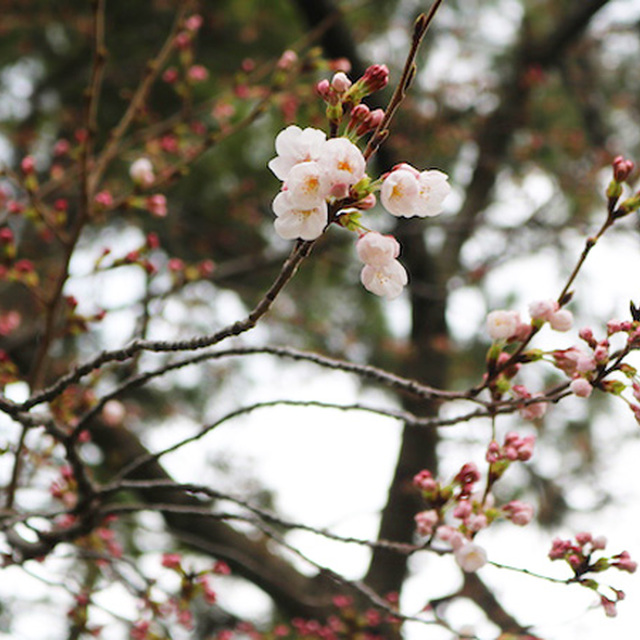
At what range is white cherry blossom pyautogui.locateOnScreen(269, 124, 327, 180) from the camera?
0.68m

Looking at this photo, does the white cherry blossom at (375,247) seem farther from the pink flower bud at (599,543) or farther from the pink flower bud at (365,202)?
the pink flower bud at (599,543)

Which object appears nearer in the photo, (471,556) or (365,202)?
(365,202)

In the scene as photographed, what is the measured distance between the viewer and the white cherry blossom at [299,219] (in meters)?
0.63

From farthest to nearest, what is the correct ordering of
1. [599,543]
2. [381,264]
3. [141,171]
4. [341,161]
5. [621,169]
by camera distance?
1. [141,171]
2. [599,543]
3. [621,169]
4. [381,264]
5. [341,161]

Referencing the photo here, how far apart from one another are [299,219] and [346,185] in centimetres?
6

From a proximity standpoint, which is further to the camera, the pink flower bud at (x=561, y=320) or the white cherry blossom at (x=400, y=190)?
the pink flower bud at (x=561, y=320)

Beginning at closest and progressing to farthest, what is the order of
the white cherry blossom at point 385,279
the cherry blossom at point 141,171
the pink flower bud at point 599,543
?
the white cherry blossom at point 385,279, the pink flower bud at point 599,543, the cherry blossom at point 141,171

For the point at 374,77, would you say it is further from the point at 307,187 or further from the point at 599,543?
the point at 599,543

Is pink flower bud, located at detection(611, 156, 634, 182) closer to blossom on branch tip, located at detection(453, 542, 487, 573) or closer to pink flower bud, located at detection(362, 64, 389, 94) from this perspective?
pink flower bud, located at detection(362, 64, 389, 94)

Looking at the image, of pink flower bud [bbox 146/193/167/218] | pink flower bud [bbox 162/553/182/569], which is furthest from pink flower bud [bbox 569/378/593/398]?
pink flower bud [bbox 146/193/167/218]

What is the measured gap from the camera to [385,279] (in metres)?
0.76

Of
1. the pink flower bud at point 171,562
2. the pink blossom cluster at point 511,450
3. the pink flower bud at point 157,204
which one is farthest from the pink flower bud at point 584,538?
the pink flower bud at point 157,204

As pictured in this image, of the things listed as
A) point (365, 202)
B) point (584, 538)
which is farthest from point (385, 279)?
point (584, 538)

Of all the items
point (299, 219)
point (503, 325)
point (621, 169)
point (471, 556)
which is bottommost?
point (471, 556)
